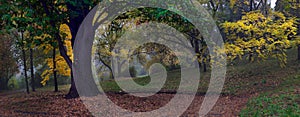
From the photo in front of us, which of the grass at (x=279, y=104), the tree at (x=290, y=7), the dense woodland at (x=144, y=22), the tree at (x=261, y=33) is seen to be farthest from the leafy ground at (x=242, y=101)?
the tree at (x=290, y=7)

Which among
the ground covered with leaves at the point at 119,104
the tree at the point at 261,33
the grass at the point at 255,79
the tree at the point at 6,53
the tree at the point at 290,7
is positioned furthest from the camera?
the tree at the point at 6,53

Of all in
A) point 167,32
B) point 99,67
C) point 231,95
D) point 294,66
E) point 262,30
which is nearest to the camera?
point 262,30

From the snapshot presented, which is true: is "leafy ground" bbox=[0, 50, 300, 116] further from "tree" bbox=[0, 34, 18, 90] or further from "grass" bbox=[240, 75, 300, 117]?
"tree" bbox=[0, 34, 18, 90]

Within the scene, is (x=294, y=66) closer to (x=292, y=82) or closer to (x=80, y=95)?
(x=292, y=82)

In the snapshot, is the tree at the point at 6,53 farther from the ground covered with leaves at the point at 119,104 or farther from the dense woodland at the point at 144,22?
the ground covered with leaves at the point at 119,104

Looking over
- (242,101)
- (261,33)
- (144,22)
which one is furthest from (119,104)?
(261,33)

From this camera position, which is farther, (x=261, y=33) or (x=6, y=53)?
(x=6, y=53)

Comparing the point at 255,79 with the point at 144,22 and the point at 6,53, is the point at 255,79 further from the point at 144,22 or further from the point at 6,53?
the point at 6,53

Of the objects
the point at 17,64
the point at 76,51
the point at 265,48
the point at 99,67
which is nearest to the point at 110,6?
the point at 76,51

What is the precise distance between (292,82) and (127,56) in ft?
51.3

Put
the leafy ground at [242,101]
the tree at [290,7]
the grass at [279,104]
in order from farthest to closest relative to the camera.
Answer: the tree at [290,7] < the leafy ground at [242,101] < the grass at [279,104]

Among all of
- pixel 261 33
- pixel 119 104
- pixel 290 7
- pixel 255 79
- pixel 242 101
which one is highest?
pixel 290 7

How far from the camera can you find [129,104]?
428 inches

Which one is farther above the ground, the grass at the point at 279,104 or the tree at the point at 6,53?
the tree at the point at 6,53
